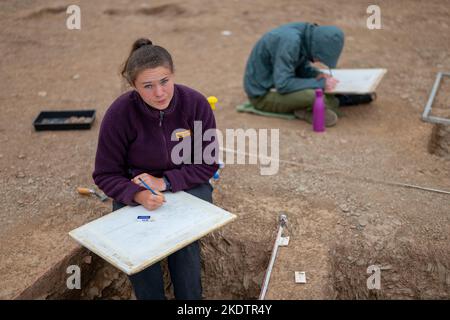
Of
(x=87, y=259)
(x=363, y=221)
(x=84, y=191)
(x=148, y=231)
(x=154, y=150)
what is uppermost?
(x=154, y=150)

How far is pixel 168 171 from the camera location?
9.34 feet

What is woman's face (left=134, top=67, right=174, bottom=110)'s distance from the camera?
8.42 ft

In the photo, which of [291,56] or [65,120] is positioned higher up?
[291,56]

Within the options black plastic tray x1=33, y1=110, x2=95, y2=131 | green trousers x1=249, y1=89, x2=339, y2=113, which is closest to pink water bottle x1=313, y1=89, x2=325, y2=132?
green trousers x1=249, y1=89, x2=339, y2=113

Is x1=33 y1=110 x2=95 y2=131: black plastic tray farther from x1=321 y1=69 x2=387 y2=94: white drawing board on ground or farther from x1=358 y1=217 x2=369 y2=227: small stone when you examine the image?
x1=358 y1=217 x2=369 y2=227: small stone

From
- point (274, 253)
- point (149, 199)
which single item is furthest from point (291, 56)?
point (149, 199)

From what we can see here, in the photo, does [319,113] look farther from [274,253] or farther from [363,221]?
[274,253]

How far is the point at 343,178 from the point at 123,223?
1.89 meters

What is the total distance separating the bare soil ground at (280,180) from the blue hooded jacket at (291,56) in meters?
0.37

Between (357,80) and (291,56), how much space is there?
78 cm

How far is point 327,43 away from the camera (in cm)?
434

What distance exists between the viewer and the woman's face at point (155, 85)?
257 cm

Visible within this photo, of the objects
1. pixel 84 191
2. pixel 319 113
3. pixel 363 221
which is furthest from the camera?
pixel 319 113
